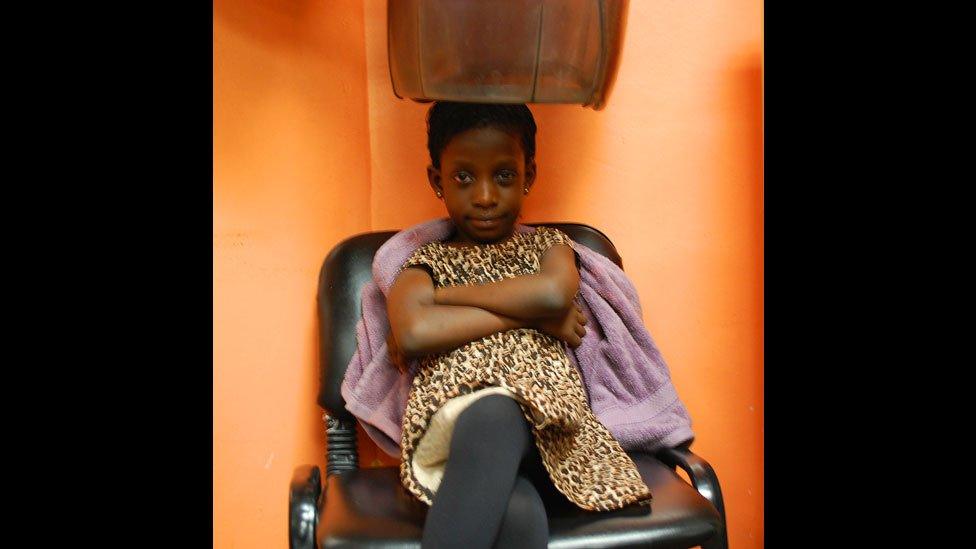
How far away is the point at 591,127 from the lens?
177 cm

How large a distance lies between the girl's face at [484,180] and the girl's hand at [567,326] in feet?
0.56

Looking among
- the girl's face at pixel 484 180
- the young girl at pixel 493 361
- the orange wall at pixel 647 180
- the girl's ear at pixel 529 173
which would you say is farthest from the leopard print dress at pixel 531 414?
the orange wall at pixel 647 180

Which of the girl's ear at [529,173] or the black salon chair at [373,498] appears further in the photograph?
the girl's ear at [529,173]

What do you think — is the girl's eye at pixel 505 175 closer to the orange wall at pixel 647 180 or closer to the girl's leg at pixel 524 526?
the orange wall at pixel 647 180

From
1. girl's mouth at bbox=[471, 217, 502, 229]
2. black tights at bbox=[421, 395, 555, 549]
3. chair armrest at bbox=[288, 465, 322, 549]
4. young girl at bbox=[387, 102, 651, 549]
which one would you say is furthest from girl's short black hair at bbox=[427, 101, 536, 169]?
chair armrest at bbox=[288, 465, 322, 549]

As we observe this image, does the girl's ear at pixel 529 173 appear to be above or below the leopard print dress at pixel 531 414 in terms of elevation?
above

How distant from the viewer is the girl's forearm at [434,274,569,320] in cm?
130

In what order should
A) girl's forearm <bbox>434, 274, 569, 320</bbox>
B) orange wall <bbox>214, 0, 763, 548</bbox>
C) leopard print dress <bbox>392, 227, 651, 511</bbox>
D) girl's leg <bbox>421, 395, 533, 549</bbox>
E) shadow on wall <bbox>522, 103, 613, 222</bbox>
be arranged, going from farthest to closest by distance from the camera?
shadow on wall <bbox>522, 103, 613, 222</bbox>
orange wall <bbox>214, 0, 763, 548</bbox>
girl's forearm <bbox>434, 274, 569, 320</bbox>
leopard print dress <bbox>392, 227, 651, 511</bbox>
girl's leg <bbox>421, 395, 533, 549</bbox>

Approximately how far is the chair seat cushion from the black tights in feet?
0.13

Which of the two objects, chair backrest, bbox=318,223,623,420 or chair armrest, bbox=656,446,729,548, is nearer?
chair armrest, bbox=656,446,729,548

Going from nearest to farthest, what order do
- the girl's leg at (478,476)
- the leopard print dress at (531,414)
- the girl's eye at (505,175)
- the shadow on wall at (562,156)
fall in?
the girl's leg at (478,476) < the leopard print dress at (531,414) < the girl's eye at (505,175) < the shadow on wall at (562,156)

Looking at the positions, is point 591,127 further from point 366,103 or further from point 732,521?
point 732,521

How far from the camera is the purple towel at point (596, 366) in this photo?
4.67 ft

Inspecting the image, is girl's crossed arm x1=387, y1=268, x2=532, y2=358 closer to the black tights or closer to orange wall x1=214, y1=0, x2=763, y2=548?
the black tights
